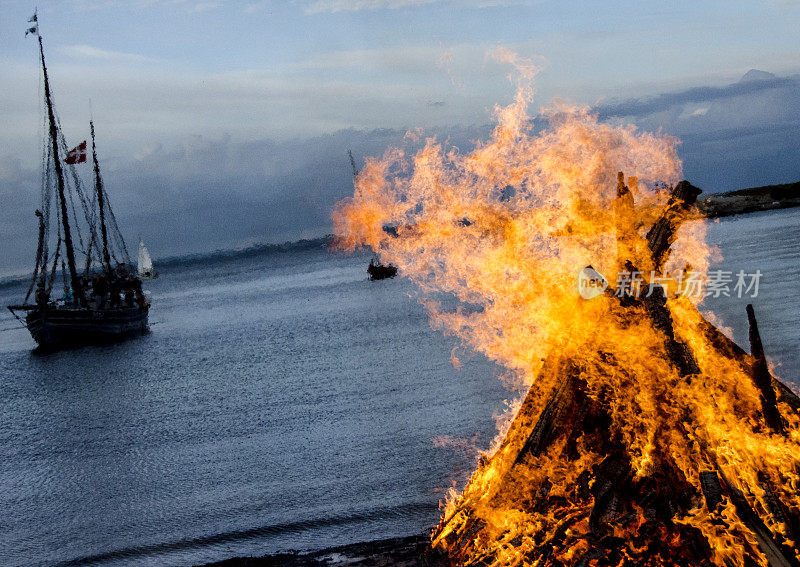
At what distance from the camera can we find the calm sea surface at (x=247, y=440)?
13.9m

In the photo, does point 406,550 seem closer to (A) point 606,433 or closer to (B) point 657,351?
(A) point 606,433

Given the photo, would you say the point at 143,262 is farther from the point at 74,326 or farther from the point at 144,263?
the point at 74,326

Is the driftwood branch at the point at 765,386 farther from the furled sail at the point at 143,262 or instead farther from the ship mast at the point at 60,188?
the furled sail at the point at 143,262

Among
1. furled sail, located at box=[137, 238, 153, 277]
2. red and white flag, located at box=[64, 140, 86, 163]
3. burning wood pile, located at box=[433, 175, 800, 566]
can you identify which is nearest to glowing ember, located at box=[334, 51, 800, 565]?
burning wood pile, located at box=[433, 175, 800, 566]

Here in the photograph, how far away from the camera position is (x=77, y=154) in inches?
1987

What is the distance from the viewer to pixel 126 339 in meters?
60.3

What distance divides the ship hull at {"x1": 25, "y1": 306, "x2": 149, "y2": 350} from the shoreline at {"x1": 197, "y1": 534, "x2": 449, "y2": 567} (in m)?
48.4

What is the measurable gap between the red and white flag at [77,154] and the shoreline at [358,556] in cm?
4521

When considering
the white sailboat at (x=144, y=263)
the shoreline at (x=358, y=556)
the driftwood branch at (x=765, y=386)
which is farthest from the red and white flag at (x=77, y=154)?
the white sailboat at (x=144, y=263)

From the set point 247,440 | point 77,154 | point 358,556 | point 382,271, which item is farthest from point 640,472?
point 382,271

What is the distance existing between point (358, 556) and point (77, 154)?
4797 centimetres

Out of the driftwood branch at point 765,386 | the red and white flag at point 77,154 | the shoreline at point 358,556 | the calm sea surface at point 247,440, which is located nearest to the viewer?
the driftwood branch at point 765,386

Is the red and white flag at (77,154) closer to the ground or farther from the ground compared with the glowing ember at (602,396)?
farther from the ground

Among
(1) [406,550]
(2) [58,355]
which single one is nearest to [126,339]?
(2) [58,355]
